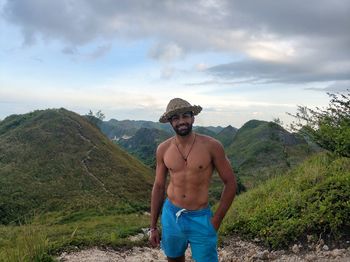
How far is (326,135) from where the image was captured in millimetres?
9352

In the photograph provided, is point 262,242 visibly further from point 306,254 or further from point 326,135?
point 326,135

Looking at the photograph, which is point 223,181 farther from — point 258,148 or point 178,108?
point 258,148

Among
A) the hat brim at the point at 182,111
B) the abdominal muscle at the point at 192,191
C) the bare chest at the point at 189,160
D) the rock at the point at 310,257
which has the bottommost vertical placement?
the rock at the point at 310,257

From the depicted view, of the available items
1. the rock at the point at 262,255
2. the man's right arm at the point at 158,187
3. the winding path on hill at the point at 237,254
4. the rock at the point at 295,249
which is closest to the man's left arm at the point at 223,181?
the man's right arm at the point at 158,187

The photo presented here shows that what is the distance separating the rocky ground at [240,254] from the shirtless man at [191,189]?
3.01 metres

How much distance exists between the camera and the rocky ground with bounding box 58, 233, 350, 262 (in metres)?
6.73

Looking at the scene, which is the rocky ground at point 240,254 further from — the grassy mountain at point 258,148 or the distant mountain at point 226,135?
the distant mountain at point 226,135

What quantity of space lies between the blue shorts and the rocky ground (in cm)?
302

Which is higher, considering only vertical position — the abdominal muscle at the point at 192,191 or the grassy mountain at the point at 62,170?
the abdominal muscle at the point at 192,191

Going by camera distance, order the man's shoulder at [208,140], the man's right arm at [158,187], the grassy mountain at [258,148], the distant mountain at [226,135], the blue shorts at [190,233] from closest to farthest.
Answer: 1. the blue shorts at [190,233]
2. the man's shoulder at [208,140]
3. the man's right arm at [158,187]
4. the grassy mountain at [258,148]
5. the distant mountain at [226,135]

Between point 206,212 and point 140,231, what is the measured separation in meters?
6.92

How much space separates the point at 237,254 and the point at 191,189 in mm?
3612

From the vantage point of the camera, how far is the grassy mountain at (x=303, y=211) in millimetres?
7285

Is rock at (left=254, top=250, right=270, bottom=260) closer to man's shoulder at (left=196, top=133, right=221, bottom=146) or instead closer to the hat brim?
man's shoulder at (left=196, top=133, right=221, bottom=146)
